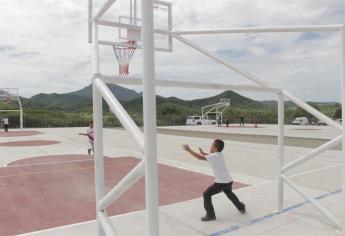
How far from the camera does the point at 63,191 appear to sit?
852 centimetres

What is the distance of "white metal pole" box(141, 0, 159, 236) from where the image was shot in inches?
109

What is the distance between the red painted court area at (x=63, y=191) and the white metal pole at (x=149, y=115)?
150 inches

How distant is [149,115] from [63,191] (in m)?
6.54

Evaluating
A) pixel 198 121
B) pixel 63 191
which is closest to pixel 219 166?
pixel 63 191

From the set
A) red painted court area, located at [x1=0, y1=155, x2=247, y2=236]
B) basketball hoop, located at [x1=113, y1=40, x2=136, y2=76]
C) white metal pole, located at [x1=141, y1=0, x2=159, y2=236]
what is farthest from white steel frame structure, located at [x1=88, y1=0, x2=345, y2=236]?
red painted court area, located at [x1=0, y1=155, x2=247, y2=236]

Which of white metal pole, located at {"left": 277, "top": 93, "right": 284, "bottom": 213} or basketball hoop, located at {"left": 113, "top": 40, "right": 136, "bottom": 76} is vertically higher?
basketball hoop, located at {"left": 113, "top": 40, "right": 136, "bottom": 76}

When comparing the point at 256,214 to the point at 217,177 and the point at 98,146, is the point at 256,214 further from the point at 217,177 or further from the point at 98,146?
the point at 98,146

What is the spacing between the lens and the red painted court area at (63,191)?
6.41 m

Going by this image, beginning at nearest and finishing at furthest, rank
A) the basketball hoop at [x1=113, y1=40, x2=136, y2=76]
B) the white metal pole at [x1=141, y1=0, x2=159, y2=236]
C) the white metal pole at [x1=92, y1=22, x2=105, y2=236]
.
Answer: the white metal pole at [x1=141, y1=0, x2=159, y2=236] → the white metal pole at [x1=92, y1=22, x2=105, y2=236] → the basketball hoop at [x1=113, y1=40, x2=136, y2=76]

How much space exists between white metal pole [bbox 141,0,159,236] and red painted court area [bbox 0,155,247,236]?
12.5 ft

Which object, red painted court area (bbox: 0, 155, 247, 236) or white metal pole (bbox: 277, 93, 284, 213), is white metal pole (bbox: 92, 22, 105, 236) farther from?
white metal pole (bbox: 277, 93, 284, 213)

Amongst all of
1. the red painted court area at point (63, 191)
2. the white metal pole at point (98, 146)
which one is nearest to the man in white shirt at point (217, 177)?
the red painted court area at point (63, 191)

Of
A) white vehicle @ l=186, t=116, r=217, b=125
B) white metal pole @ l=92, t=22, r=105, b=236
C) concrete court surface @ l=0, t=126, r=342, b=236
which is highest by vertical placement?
white metal pole @ l=92, t=22, r=105, b=236

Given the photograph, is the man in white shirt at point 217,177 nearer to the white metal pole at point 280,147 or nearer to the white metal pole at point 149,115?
the white metal pole at point 280,147
